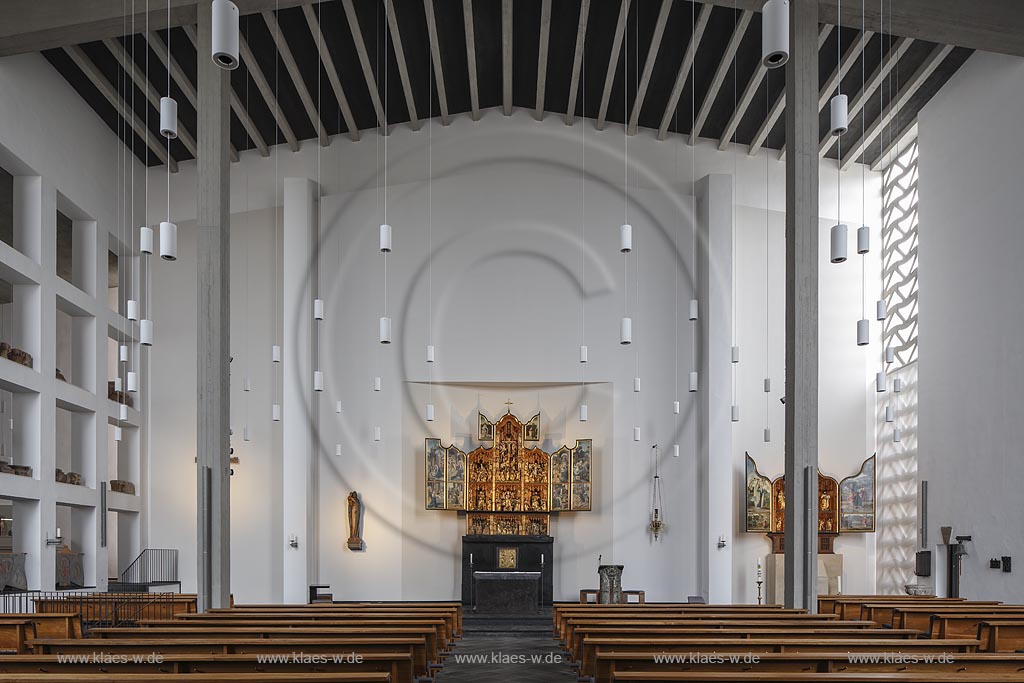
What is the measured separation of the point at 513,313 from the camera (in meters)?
18.5

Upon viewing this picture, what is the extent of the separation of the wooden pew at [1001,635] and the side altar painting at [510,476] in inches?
388

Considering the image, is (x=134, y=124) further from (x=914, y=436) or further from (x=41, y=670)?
(x=914, y=436)

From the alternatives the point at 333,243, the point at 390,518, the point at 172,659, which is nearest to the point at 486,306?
the point at 333,243

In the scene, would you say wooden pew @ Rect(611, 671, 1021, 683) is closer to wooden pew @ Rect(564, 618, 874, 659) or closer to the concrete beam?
wooden pew @ Rect(564, 618, 874, 659)

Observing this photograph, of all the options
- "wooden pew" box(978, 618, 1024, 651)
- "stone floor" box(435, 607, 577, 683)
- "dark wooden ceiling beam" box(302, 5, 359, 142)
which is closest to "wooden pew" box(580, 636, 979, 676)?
"wooden pew" box(978, 618, 1024, 651)

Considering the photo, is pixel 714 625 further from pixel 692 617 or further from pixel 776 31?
pixel 776 31

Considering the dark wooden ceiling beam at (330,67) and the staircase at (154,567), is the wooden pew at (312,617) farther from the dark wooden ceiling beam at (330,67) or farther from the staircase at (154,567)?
the staircase at (154,567)

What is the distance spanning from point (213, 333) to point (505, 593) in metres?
6.81

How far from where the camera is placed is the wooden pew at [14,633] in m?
7.78

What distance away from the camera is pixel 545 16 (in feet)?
46.3

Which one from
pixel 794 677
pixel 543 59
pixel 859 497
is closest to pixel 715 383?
pixel 859 497

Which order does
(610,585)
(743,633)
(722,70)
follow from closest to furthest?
(743,633) < (722,70) < (610,585)

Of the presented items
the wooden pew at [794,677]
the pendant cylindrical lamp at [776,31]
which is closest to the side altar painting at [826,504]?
the wooden pew at [794,677]

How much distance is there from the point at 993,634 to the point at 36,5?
13.0m
